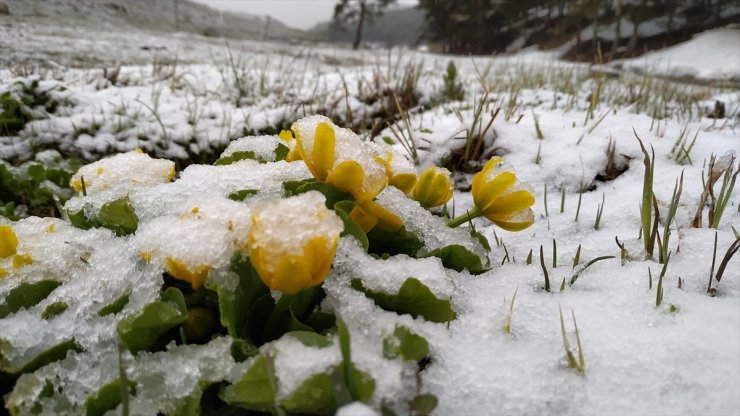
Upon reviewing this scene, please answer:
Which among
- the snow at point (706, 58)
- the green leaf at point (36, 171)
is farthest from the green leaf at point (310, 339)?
the snow at point (706, 58)

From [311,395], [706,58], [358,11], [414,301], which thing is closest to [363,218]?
[414,301]

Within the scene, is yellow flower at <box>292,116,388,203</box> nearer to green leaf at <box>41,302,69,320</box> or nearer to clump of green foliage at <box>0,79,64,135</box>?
green leaf at <box>41,302,69,320</box>

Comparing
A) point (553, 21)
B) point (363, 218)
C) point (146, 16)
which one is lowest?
point (363, 218)

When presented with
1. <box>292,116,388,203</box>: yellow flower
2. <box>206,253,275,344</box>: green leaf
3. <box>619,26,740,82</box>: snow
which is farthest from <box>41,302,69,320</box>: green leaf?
<box>619,26,740,82</box>: snow

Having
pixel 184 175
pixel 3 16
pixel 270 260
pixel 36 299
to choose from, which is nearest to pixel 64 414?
pixel 36 299

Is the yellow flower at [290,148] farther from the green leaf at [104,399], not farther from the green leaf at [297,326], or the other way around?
the green leaf at [104,399]

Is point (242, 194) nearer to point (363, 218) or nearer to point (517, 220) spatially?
point (363, 218)
